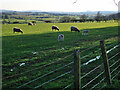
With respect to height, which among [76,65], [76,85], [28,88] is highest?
[76,65]

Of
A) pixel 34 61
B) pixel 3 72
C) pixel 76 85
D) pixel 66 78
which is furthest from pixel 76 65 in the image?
pixel 34 61

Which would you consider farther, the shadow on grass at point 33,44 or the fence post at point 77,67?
the shadow on grass at point 33,44

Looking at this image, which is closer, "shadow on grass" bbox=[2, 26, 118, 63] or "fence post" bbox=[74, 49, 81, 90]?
"fence post" bbox=[74, 49, 81, 90]

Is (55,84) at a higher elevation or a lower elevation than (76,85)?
lower

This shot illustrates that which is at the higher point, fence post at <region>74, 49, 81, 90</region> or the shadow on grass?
fence post at <region>74, 49, 81, 90</region>

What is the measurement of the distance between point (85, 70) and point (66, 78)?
1.42 m

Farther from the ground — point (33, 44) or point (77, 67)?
point (77, 67)

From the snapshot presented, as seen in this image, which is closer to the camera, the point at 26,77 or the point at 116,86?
the point at 116,86

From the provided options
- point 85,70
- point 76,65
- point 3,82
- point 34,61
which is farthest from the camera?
point 34,61

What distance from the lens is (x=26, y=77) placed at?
26.4 ft

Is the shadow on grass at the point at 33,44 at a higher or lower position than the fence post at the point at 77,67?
lower

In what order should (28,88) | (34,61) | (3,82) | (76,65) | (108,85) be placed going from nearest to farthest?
(76,65)
(108,85)
(28,88)
(3,82)
(34,61)

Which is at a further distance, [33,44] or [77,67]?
[33,44]

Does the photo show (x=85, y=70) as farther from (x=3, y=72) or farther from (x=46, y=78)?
(x=3, y=72)
